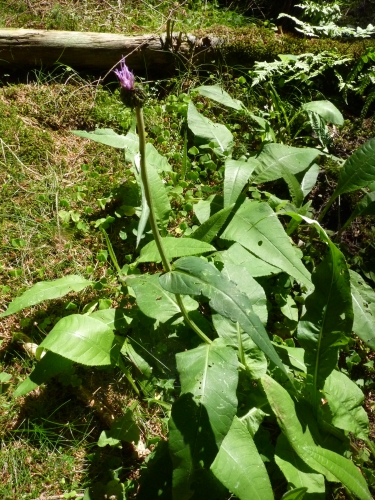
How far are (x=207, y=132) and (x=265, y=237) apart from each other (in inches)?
38.4

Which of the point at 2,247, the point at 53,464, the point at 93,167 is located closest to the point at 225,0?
the point at 93,167

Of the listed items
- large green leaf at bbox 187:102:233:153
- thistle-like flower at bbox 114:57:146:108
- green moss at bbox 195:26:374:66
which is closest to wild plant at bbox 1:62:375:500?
thistle-like flower at bbox 114:57:146:108

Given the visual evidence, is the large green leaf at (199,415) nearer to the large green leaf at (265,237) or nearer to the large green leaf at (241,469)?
the large green leaf at (241,469)

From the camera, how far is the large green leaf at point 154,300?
6.89 ft

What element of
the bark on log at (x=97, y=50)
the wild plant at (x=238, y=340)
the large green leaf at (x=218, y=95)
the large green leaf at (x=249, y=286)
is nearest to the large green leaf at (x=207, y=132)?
the large green leaf at (x=218, y=95)

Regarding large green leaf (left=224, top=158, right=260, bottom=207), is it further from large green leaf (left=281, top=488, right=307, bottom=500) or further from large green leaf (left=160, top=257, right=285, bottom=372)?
large green leaf (left=281, top=488, right=307, bottom=500)

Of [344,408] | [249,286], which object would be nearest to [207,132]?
[249,286]

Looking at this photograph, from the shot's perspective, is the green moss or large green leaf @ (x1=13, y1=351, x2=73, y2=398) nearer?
large green leaf @ (x1=13, y1=351, x2=73, y2=398)

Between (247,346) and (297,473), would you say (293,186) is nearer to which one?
(247,346)

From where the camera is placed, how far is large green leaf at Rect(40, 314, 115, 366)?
1.98 meters

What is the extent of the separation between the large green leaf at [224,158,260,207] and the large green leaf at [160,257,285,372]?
3.05 ft

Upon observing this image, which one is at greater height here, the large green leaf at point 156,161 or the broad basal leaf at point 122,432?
the large green leaf at point 156,161

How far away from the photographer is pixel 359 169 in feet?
8.82

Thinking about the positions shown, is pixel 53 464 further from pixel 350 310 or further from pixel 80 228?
pixel 350 310
